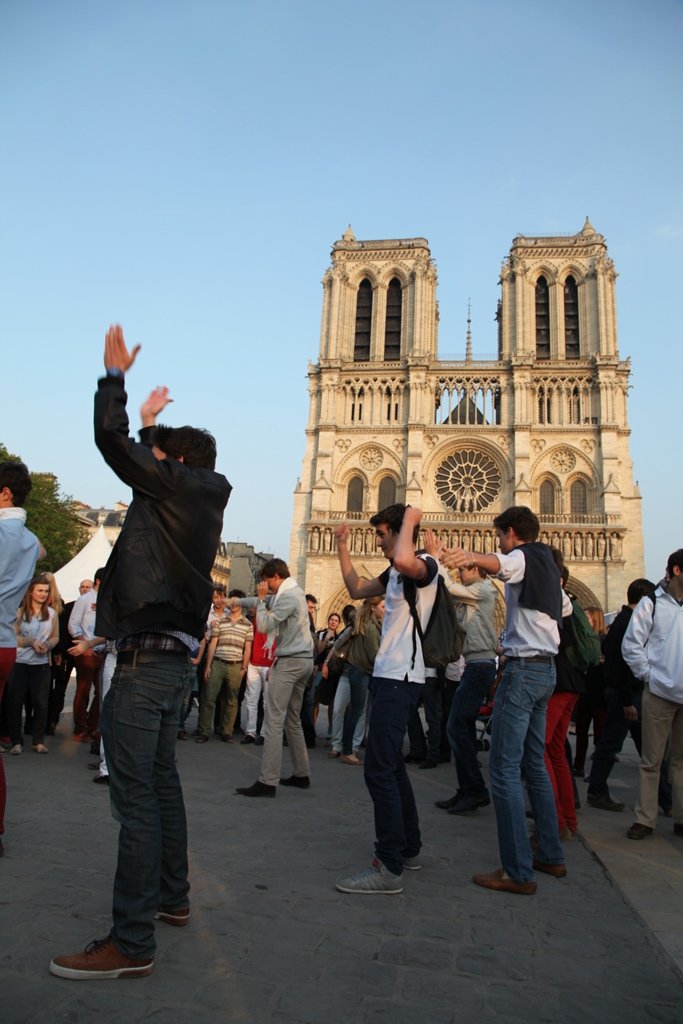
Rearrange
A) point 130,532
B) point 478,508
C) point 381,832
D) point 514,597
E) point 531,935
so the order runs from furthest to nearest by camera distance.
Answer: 1. point 478,508
2. point 514,597
3. point 381,832
4. point 531,935
5. point 130,532

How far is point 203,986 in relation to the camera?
2363 mm

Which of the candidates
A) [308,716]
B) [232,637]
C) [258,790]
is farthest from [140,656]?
[308,716]

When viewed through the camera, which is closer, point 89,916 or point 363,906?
point 89,916

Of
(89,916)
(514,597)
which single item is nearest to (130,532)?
(89,916)

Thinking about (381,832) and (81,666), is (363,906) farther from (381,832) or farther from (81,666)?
(81,666)

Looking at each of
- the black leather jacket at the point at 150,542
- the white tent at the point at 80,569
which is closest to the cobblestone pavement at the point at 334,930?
the black leather jacket at the point at 150,542

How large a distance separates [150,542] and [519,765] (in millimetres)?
2384

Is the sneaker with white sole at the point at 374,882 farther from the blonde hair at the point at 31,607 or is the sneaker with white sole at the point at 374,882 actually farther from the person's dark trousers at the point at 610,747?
the blonde hair at the point at 31,607

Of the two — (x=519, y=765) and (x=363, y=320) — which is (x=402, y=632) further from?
(x=363, y=320)

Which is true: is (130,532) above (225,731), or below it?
above

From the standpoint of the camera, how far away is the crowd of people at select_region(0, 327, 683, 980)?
270 cm

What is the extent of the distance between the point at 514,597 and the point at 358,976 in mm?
Answer: 2190

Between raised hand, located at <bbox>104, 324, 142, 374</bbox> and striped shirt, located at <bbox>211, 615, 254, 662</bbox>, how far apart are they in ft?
21.5

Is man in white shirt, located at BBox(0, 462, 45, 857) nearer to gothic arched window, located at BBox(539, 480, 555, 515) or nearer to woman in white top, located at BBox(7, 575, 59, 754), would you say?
woman in white top, located at BBox(7, 575, 59, 754)
